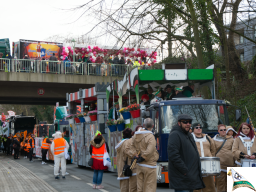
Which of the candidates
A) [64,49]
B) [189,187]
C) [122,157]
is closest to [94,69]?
[64,49]

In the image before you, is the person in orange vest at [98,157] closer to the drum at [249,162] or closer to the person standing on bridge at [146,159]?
the person standing on bridge at [146,159]

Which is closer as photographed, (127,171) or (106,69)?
(127,171)

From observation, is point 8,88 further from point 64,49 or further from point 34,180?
point 34,180

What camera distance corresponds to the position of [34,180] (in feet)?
46.2

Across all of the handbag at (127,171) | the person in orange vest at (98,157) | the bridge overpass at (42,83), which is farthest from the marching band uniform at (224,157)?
the bridge overpass at (42,83)

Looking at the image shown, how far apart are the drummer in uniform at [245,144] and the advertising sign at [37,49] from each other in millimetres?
27148

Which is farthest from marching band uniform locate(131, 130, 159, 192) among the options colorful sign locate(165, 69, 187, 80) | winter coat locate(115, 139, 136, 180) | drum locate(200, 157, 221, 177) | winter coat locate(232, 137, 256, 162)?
colorful sign locate(165, 69, 187, 80)

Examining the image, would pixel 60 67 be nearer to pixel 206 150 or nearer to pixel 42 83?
pixel 42 83

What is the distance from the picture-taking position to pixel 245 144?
8344 millimetres

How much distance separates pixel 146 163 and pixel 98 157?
419 cm

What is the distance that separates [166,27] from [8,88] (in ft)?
56.5

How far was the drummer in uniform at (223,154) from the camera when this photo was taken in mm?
9227

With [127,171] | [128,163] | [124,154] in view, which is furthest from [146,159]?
[124,154]

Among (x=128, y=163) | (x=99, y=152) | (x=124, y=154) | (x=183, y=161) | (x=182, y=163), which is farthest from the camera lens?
(x=99, y=152)
